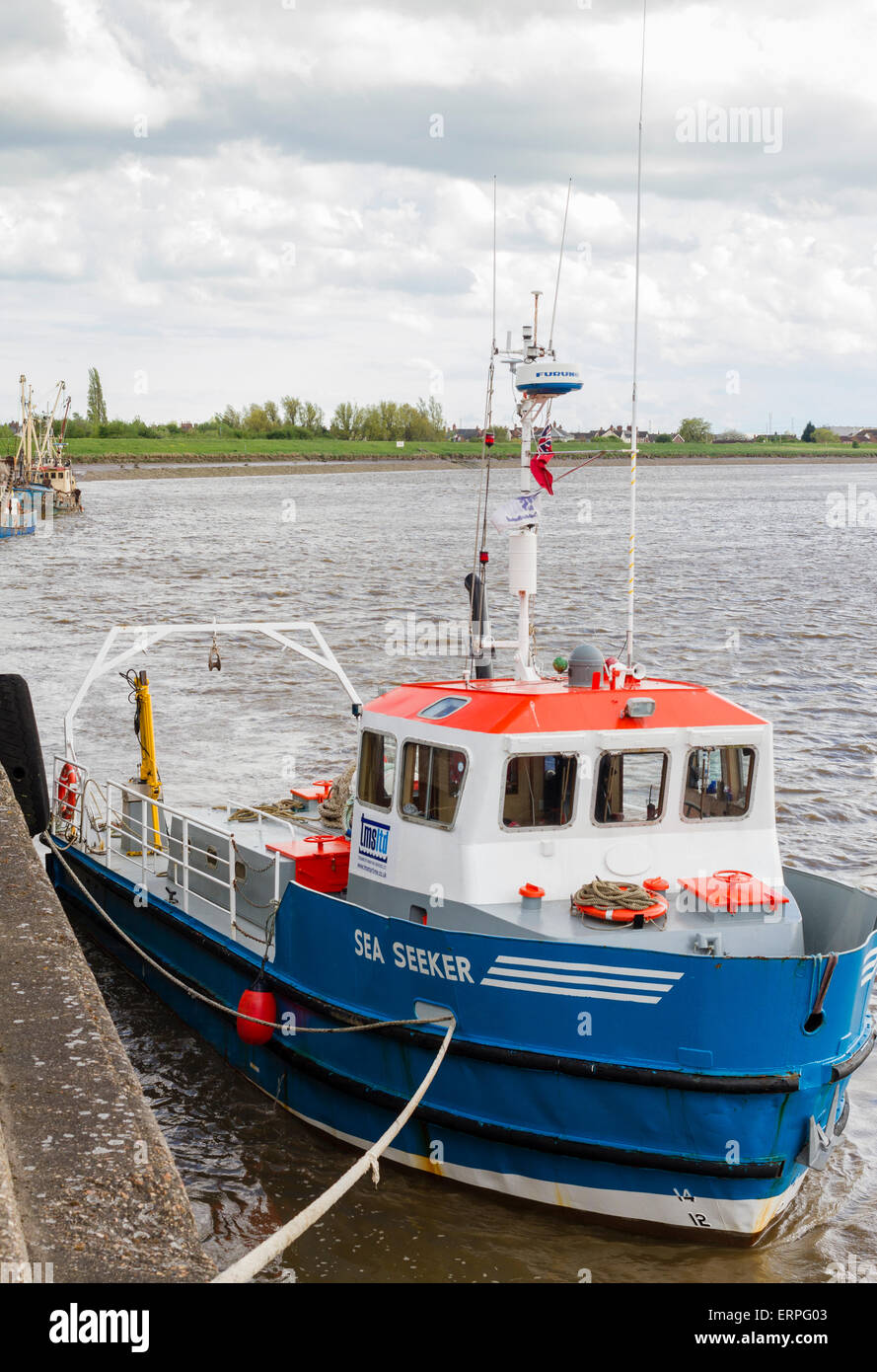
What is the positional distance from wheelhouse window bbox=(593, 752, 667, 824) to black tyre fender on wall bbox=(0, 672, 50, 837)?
6229 millimetres

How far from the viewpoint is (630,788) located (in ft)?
26.3

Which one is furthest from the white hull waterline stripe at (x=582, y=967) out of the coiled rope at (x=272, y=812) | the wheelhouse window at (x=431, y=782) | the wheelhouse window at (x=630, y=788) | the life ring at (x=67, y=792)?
the life ring at (x=67, y=792)

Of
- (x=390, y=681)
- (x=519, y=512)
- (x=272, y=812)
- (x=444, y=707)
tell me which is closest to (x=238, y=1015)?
(x=272, y=812)

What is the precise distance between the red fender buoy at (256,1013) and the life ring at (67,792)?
4813mm

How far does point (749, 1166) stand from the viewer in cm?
695

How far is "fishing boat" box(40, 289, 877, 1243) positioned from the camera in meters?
6.90

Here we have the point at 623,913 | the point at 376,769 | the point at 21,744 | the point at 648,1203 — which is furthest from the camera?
the point at 21,744

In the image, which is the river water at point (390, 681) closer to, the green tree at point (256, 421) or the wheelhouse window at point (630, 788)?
the wheelhouse window at point (630, 788)

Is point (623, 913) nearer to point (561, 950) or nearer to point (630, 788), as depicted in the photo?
point (561, 950)

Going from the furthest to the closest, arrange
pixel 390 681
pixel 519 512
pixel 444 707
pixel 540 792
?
pixel 390 681 → pixel 519 512 → pixel 444 707 → pixel 540 792

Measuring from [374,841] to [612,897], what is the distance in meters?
1.79

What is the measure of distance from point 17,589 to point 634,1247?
35.5 metres

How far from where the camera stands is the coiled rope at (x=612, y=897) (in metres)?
7.49
